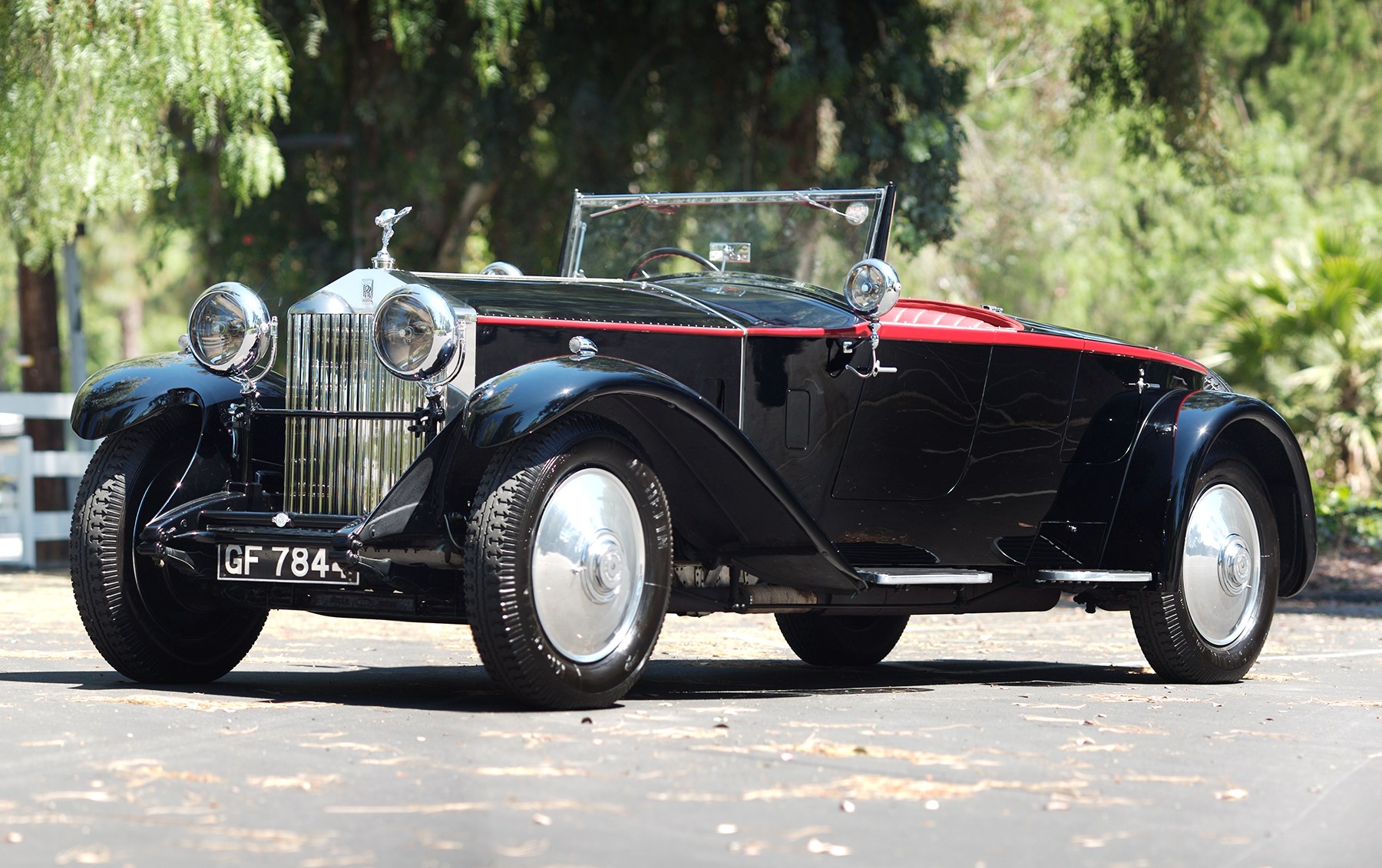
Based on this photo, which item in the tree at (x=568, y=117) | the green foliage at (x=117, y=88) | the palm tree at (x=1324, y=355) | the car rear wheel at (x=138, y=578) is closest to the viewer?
the car rear wheel at (x=138, y=578)

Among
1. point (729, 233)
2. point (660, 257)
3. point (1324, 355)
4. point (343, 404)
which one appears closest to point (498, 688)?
point (343, 404)

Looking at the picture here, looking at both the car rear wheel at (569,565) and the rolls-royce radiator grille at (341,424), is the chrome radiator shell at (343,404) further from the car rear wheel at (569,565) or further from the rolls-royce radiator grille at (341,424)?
the car rear wheel at (569,565)

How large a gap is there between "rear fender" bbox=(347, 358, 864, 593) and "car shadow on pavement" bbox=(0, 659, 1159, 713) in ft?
1.63

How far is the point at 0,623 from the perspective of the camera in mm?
8836

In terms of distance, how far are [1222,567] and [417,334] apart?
3474 millimetres

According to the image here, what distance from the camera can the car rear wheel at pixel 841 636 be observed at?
7535 mm

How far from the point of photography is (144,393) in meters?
6.06

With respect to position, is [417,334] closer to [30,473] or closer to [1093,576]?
[1093,576]

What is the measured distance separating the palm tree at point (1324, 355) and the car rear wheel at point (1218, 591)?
9.31 m

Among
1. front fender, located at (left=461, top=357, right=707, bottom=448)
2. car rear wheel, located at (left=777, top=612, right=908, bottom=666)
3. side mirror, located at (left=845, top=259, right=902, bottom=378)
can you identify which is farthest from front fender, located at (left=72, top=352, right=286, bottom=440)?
car rear wheel, located at (left=777, top=612, right=908, bottom=666)

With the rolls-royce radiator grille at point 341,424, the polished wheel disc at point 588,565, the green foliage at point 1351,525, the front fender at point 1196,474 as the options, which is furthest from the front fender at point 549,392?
the green foliage at point 1351,525

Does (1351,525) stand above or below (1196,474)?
below

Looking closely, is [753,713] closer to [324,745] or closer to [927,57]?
[324,745]

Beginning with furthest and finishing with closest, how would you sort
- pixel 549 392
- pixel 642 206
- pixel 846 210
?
pixel 642 206, pixel 846 210, pixel 549 392
